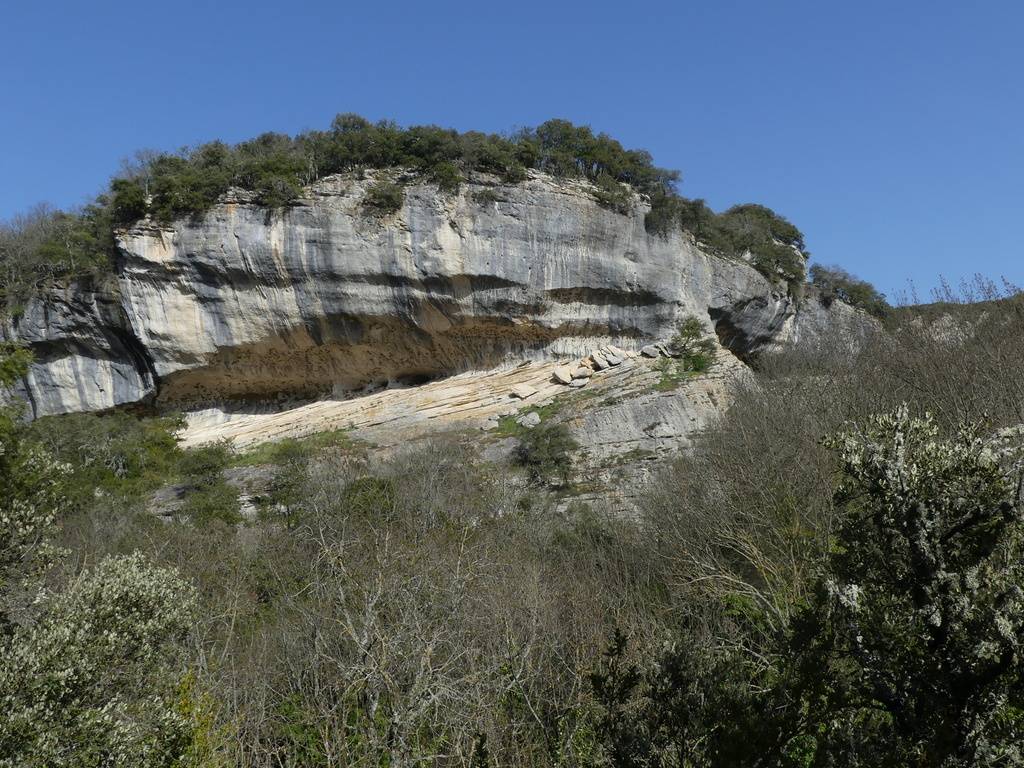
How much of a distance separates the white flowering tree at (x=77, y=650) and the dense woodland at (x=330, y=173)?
67.6 feet

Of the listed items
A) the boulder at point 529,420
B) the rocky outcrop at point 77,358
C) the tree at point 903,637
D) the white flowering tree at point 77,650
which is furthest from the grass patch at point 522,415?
the tree at point 903,637

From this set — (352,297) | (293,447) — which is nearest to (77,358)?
(352,297)

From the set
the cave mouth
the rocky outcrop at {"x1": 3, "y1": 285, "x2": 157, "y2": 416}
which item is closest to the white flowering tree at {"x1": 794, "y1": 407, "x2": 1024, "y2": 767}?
the cave mouth

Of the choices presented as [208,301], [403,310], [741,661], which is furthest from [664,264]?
[741,661]

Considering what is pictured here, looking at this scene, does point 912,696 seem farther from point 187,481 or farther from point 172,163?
point 172,163

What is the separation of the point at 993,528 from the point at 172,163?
1242 inches

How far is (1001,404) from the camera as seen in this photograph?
12023 mm

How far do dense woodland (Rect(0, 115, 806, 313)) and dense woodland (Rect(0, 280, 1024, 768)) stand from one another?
1050 centimetres

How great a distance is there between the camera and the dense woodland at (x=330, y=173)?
27.7 m

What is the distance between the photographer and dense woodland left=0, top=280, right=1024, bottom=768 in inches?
148

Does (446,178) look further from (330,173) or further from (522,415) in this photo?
(522,415)

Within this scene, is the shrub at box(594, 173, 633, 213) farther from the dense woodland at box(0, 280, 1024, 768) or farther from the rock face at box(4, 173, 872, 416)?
the dense woodland at box(0, 280, 1024, 768)

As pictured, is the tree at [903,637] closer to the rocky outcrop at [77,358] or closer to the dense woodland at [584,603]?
the dense woodland at [584,603]

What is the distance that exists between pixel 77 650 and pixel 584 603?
744 centimetres
